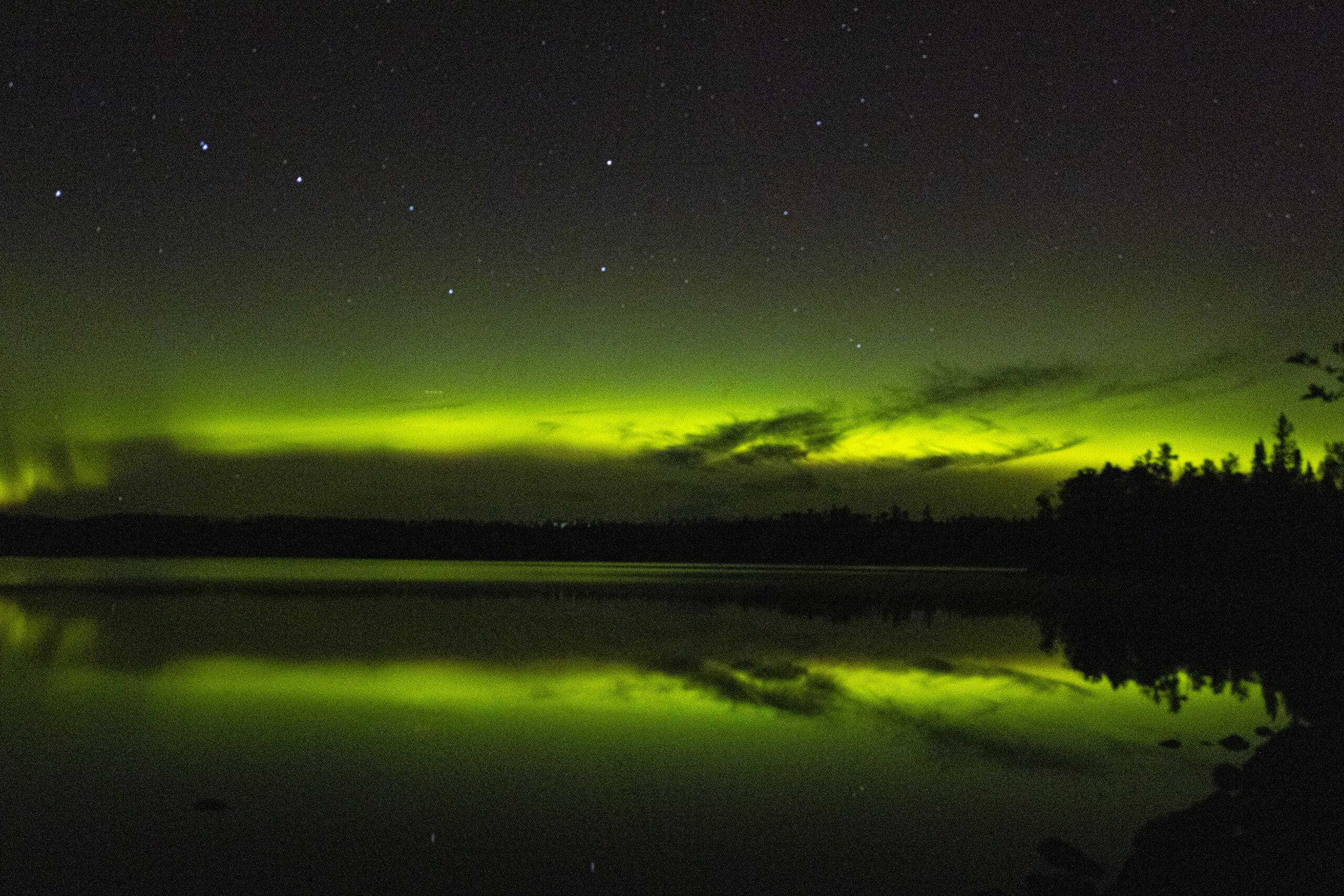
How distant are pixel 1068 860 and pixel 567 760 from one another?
6.66 m

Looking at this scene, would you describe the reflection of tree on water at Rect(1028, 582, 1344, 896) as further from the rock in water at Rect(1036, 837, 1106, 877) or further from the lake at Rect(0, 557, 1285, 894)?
the lake at Rect(0, 557, 1285, 894)

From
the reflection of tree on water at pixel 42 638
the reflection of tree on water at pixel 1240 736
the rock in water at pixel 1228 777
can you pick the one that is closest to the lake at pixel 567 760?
the reflection of tree on water at pixel 42 638

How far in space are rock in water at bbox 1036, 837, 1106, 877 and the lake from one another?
342mm

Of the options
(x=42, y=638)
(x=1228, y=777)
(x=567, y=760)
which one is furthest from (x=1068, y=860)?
(x=42, y=638)

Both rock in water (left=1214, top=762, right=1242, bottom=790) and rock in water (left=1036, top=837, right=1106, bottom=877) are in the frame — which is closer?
rock in water (left=1036, top=837, right=1106, bottom=877)

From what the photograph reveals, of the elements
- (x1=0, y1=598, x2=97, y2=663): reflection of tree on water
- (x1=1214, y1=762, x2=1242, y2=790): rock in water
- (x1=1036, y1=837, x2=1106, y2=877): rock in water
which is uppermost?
(x1=0, y1=598, x2=97, y2=663): reflection of tree on water

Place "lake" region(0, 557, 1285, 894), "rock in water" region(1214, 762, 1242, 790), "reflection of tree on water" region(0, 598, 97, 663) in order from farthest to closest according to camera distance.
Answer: "reflection of tree on water" region(0, 598, 97, 663)
"rock in water" region(1214, 762, 1242, 790)
"lake" region(0, 557, 1285, 894)

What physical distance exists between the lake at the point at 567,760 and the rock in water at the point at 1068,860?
1.12ft

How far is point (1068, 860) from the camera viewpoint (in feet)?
34.1

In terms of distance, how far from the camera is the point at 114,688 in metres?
21.1

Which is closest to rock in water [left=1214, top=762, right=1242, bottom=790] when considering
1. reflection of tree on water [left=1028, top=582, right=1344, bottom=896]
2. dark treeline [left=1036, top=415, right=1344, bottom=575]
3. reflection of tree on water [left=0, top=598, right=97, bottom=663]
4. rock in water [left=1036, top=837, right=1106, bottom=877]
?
reflection of tree on water [left=1028, top=582, right=1344, bottom=896]

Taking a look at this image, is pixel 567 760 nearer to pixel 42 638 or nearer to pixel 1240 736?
pixel 1240 736

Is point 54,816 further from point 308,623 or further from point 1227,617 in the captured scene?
point 1227,617

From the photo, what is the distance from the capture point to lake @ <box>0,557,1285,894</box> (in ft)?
35.0
